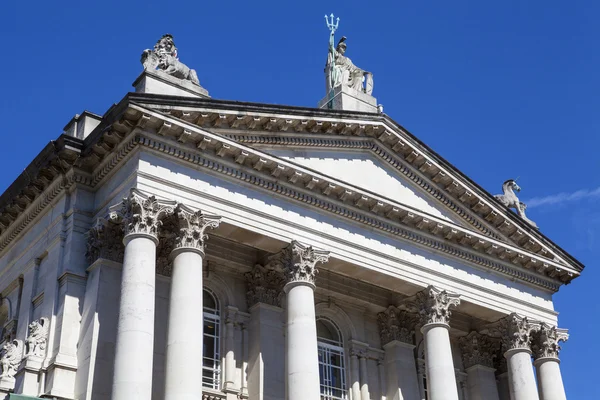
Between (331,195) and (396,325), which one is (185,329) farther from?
(396,325)

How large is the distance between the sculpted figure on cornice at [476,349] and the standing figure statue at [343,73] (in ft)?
28.8

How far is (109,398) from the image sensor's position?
890 inches

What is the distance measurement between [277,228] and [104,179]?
188 inches

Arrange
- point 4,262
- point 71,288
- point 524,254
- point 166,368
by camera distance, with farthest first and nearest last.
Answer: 1. point 524,254
2. point 4,262
3. point 71,288
4. point 166,368

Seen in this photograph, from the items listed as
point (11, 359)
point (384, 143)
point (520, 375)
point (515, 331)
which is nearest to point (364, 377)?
point (520, 375)

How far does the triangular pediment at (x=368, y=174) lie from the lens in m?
28.1

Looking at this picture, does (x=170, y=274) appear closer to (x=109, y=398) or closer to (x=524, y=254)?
(x=109, y=398)

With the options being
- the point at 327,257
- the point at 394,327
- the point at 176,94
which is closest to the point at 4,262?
the point at 176,94

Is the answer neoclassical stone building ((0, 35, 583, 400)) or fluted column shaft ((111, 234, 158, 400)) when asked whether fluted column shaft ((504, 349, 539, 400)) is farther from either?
fluted column shaft ((111, 234, 158, 400))

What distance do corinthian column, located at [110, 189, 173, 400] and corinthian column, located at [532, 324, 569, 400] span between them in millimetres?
13533

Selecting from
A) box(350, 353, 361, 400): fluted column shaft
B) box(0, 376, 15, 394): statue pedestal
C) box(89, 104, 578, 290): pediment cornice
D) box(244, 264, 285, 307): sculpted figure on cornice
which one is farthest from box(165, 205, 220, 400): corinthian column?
box(350, 353, 361, 400): fluted column shaft

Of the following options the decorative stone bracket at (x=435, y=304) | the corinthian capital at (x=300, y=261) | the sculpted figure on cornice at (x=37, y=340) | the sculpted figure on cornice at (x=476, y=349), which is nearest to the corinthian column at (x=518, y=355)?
the sculpted figure on cornice at (x=476, y=349)

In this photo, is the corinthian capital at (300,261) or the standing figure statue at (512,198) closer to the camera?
the corinthian capital at (300,261)

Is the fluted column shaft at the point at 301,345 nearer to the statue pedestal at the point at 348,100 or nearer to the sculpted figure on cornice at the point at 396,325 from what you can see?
the sculpted figure on cornice at the point at 396,325
